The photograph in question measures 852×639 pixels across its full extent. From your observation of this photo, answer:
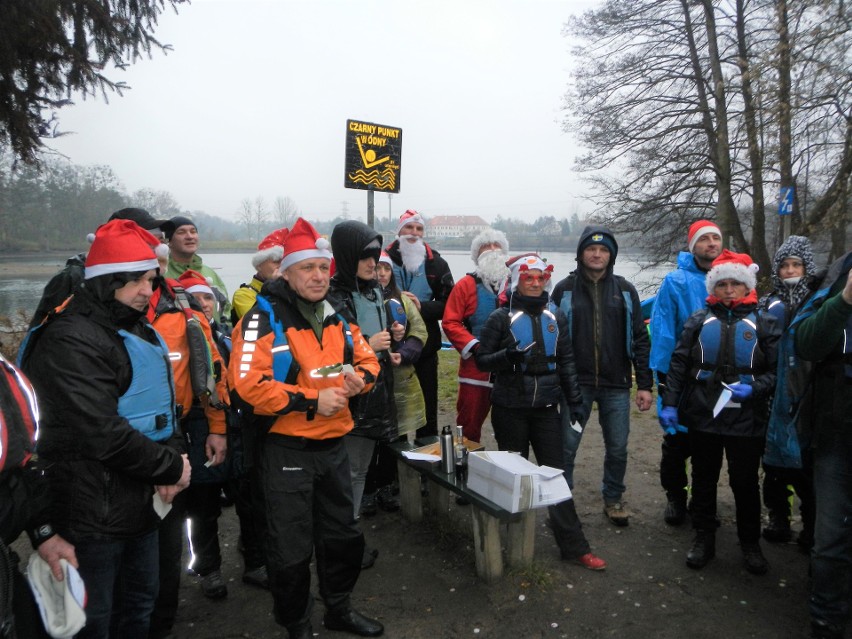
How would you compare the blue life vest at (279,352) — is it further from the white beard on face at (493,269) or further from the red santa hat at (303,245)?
the white beard on face at (493,269)

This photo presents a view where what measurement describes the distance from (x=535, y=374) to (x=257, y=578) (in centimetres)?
217

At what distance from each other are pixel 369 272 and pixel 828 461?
Answer: 2.70 meters

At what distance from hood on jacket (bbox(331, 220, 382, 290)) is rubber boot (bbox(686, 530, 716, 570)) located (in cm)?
276

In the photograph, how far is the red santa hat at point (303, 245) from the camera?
285cm

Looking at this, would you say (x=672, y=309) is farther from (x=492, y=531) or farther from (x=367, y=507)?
(x=367, y=507)

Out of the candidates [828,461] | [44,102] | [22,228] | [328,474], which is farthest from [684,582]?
[22,228]

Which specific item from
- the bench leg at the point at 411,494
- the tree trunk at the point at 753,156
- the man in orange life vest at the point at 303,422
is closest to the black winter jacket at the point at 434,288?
the bench leg at the point at 411,494

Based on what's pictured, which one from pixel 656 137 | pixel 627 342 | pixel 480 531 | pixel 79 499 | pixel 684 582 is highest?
pixel 656 137

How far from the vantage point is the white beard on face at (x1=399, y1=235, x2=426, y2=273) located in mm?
4934

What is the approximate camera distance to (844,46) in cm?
920

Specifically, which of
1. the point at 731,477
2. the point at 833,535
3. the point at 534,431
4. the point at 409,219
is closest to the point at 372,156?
the point at 409,219

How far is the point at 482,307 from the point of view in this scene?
14.8 ft

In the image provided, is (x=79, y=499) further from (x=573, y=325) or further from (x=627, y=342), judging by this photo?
(x=627, y=342)

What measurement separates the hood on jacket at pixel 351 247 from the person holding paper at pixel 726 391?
82.3 inches
